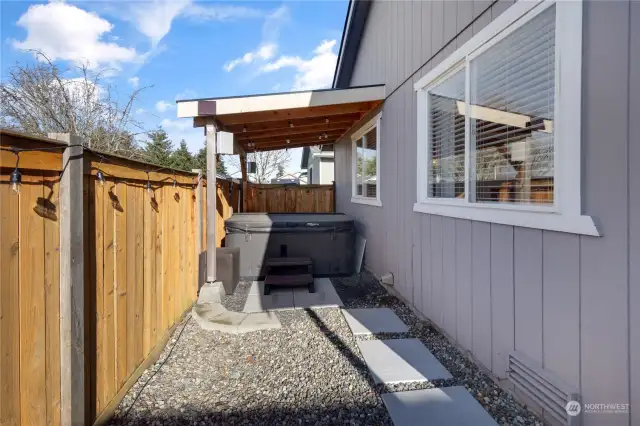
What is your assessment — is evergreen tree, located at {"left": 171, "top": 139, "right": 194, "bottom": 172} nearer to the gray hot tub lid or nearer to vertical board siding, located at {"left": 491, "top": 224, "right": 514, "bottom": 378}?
the gray hot tub lid

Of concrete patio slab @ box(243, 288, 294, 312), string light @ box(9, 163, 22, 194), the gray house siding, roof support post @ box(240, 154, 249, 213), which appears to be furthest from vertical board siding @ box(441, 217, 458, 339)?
roof support post @ box(240, 154, 249, 213)

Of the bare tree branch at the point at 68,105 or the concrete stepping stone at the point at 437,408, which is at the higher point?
the bare tree branch at the point at 68,105

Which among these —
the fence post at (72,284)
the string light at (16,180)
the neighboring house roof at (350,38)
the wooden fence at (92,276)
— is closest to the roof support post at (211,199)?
the wooden fence at (92,276)

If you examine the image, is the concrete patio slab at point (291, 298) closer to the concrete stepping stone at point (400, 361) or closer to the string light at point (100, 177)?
the concrete stepping stone at point (400, 361)

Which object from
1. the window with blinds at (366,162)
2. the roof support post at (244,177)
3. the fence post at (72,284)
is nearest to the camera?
the fence post at (72,284)

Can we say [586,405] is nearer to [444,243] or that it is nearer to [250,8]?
[444,243]

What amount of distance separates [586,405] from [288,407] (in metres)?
1.63

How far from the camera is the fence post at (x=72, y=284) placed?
164cm

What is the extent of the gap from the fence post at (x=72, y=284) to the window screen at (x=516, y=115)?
102 inches

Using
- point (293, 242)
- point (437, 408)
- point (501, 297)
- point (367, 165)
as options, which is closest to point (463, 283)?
point (501, 297)

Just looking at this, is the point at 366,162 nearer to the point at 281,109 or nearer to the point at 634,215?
the point at 281,109

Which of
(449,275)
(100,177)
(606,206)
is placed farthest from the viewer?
(449,275)

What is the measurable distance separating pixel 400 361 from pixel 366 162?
3.96 m

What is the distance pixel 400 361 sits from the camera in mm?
2752
